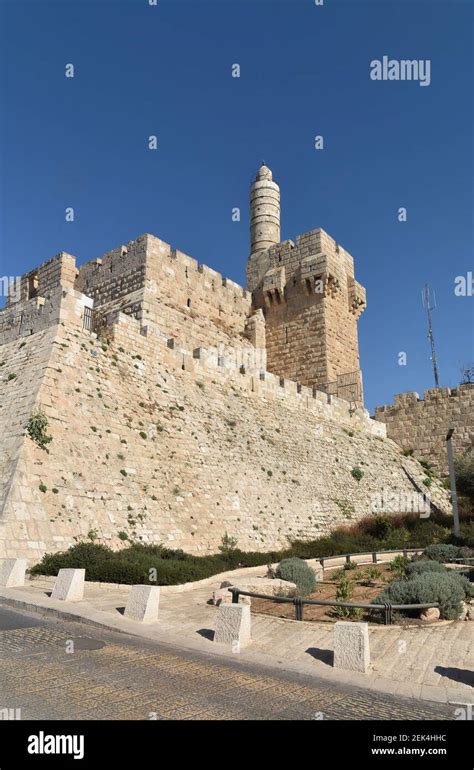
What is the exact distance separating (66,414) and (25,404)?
899mm

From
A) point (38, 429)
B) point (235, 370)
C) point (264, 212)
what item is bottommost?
point (38, 429)

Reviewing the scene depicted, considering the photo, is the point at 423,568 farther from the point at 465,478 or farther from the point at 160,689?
the point at 465,478

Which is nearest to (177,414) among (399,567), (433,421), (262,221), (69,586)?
(399,567)

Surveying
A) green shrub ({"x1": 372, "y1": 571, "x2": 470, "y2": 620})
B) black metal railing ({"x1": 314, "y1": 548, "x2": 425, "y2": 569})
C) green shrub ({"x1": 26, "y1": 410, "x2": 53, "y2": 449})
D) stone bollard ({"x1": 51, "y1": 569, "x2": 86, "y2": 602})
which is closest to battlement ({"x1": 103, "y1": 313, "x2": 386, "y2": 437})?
green shrub ({"x1": 26, "y1": 410, "x2": 53, "y2": 449})

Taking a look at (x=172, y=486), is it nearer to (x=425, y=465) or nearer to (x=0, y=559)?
(x=0, y=559)

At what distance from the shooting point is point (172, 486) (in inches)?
546

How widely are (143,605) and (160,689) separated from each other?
102 inches

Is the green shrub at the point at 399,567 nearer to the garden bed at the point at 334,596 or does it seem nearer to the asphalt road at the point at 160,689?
the garden bed at the point at 334,596

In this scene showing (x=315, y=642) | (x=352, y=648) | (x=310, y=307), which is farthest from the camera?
(x=310, y=307)

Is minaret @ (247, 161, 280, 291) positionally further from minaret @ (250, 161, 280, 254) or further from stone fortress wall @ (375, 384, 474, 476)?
stone fortress wall @ (375, 384, 474, 476)

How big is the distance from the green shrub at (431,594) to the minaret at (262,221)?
2202 cm

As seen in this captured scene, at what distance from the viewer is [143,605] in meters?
6.87

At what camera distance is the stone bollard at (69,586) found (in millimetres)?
7788

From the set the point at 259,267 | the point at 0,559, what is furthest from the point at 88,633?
the point at 259,267
